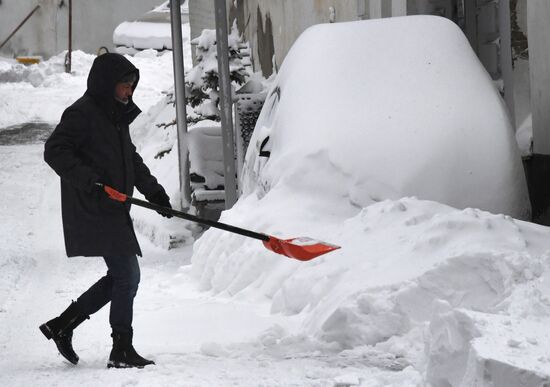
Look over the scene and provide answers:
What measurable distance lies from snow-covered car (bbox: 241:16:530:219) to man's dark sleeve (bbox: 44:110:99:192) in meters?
2.33

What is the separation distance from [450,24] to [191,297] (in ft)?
8.52

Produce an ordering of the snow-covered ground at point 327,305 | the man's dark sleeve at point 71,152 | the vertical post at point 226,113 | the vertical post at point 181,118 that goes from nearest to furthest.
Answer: the snow-covered ground at point 327,305, the man's dark sleeve at point 71,152, the vertical post at point 226,113, the vertical post at point 181,118

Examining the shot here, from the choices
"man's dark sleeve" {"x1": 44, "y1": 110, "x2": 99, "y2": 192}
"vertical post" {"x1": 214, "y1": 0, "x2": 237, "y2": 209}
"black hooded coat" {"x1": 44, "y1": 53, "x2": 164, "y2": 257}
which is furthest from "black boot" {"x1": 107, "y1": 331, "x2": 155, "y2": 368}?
"vertical post" {"x1": 214, "y1": 0, "x2": 237, "y2": 209}

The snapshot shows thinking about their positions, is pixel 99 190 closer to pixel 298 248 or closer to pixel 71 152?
pixel 71 152

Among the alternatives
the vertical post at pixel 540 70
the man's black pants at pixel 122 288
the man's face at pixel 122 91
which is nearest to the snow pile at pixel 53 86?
the vertical post at pixel 540 70

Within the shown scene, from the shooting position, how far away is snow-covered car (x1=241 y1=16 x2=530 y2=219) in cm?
720

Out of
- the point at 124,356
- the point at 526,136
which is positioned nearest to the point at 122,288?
the point at 124,356

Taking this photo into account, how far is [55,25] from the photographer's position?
3622cm

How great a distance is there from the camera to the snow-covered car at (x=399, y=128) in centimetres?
720

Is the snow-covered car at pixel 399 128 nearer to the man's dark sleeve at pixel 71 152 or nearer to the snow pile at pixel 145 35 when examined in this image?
the man's dark sleeve at pixel 71 152

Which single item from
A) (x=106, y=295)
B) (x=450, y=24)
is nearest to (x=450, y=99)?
(x=450, y=24)

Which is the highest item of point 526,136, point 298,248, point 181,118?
point 298,248

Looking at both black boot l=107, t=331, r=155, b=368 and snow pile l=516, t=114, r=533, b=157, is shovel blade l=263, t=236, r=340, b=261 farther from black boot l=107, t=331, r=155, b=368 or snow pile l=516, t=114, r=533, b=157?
snow pile l=516, t=114, r=533, b=157

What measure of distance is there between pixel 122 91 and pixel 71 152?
0.40 m
